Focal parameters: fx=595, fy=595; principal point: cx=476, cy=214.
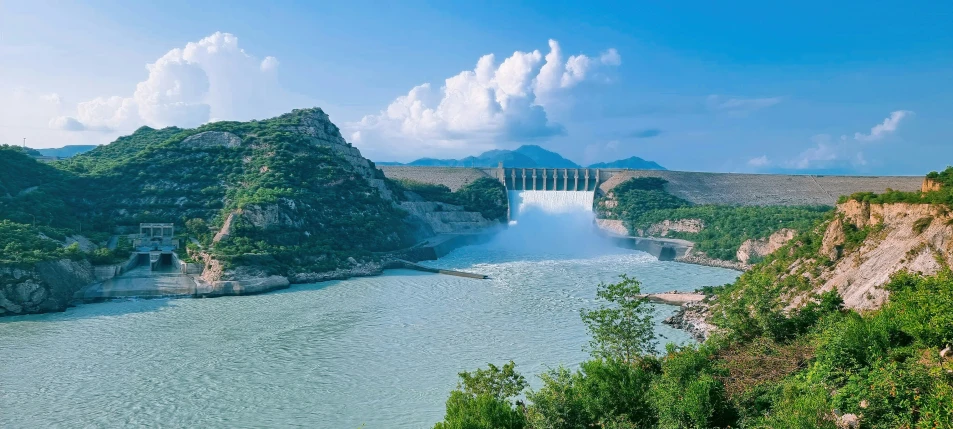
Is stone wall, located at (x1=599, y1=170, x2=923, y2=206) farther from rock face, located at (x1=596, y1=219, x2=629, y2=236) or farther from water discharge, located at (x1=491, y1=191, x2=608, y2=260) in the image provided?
rock face, located at (x1=596, y1=219, x2=629, y2=236)

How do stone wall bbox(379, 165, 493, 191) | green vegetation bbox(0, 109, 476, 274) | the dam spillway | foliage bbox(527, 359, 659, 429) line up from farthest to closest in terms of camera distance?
stone wall bbox(379, 165, 493, 191), the dam spillway, green vegetation bbox(0, 109, 476, 274), foliage bbox(527, 359, 659, 429)

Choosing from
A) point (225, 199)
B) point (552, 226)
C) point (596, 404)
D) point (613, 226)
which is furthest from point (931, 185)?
point (552, 226)

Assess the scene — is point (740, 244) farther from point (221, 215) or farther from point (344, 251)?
point (221, 215)

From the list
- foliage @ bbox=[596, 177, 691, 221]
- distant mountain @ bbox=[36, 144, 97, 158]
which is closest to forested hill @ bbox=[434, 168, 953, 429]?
foliage @ bbox=[596, 177, 691, 221]

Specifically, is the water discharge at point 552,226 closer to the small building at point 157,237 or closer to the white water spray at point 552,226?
the white water spray at point 552,226

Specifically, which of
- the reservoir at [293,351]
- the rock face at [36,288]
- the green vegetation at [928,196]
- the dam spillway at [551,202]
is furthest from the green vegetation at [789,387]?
the dam spillway at [551,202]

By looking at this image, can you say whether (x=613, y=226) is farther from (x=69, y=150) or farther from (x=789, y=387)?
(x=69, y=150)
